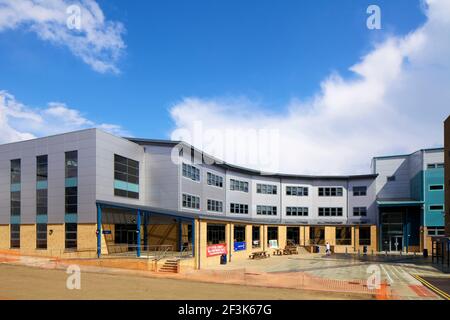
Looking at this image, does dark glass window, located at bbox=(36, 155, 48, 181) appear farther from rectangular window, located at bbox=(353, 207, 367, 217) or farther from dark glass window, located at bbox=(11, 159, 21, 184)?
rectangular window, located at bbox=(353, 207, 367, 217)

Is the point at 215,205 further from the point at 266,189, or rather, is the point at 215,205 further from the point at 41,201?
the point at 41,201

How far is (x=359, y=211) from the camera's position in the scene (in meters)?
58.1

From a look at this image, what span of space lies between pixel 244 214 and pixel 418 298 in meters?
36.5

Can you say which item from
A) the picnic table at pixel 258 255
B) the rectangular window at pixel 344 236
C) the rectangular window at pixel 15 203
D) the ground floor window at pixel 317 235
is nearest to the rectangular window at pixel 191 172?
the picnic table at pixel 258 255

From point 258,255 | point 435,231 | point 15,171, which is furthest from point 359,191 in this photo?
point 15,171

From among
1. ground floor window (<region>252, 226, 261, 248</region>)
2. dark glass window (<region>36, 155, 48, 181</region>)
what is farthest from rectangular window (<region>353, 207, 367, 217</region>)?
dark glass window (<region>36, 155, 48, 181</region>)

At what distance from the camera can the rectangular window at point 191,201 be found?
3866 cm

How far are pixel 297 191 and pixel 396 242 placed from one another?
1644 centimetres

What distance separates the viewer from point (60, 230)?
34406mm

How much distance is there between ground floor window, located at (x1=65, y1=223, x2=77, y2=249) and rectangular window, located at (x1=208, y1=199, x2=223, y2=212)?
54.6 feet

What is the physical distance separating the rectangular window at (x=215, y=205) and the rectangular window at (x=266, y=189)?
33.4 feet

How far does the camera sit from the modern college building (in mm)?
32969

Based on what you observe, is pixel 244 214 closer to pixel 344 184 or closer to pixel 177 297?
pixel 344 184

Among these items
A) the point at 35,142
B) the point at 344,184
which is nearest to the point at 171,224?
the point at 35,142
